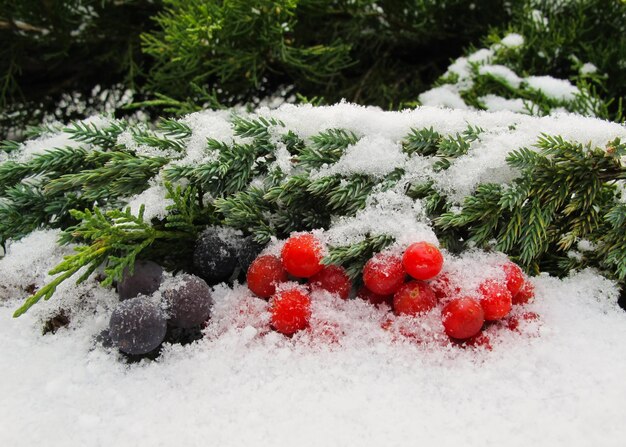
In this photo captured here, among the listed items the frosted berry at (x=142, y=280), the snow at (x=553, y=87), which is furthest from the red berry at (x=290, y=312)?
the snow at (x=553, y=87)

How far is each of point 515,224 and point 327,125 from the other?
0.40m

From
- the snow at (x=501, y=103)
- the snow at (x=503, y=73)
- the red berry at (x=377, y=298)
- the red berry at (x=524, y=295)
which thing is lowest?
the red berry at (x=377, y=298)

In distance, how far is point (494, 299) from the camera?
93 cm

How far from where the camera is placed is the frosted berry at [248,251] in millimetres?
1087

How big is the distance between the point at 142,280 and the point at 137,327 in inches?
4.4

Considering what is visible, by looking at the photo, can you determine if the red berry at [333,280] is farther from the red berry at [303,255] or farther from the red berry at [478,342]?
the red berry at [478,342]

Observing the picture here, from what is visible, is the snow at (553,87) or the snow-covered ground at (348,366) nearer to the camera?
the snow-covered ground at (348,366)

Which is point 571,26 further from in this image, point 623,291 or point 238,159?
point 238,159

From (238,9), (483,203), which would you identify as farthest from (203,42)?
(483,203)

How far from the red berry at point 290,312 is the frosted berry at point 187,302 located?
123 millimetres

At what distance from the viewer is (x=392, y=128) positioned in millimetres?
1103

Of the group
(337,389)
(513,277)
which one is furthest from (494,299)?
(337,389)

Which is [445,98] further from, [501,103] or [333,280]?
[333,280]

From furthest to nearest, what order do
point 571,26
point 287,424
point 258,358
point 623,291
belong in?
point 571,26 < point 623,291 < point 258,358 < point 287,424
